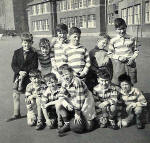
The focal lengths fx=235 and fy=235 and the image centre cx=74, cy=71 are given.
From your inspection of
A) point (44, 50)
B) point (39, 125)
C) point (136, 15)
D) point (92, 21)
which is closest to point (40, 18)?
point (92, 21)

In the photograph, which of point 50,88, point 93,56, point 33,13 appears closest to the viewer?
point 50,88

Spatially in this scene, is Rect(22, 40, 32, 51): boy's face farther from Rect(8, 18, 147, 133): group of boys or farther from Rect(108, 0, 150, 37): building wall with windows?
Rect(108, 0, 150, 37): building wall with windows

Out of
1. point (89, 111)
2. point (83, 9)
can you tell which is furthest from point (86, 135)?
point (83, 9)

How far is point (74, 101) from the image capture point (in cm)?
451

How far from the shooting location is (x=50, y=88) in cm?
472

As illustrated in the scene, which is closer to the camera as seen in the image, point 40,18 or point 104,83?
point 104,83

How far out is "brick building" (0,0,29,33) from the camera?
68.3 metres

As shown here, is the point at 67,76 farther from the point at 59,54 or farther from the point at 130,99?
the point at 130,99

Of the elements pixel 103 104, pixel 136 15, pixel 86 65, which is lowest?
pixel 103 104

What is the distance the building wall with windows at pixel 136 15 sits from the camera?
25.1 metres

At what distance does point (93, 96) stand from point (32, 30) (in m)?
49.1

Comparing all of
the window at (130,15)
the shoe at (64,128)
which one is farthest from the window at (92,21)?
the shoe at (64,128)

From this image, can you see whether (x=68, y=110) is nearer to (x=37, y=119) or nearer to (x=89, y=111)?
(x=89, y=111)

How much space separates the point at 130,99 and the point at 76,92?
1131mm
